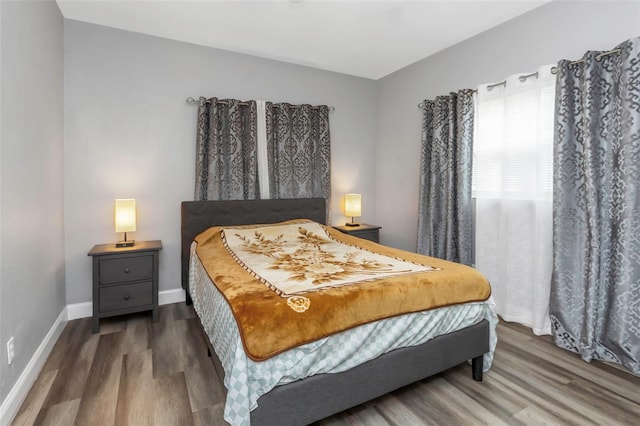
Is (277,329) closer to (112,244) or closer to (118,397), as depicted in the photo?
(118,397)

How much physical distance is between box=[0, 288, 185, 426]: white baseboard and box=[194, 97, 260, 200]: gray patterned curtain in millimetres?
1076

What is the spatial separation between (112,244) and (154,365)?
1411mm

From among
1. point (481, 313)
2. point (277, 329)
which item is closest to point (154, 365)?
point (277, 329)

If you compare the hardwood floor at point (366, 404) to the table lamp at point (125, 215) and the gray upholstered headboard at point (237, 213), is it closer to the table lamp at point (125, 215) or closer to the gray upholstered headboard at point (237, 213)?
the table lamp at point (125, 215)

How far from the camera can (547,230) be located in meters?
2.69

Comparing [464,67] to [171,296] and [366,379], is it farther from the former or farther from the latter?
[171,296]

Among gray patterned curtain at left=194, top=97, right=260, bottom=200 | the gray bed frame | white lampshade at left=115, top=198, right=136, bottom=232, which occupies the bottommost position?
the gray bed frame

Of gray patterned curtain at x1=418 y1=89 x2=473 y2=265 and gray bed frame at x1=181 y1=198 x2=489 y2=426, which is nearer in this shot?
gray bed frame at x1=181 y1=198 x2=489 y2=426

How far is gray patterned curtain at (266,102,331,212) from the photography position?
148 inches

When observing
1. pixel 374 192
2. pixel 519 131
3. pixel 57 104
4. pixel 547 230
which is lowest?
pixel 547 230

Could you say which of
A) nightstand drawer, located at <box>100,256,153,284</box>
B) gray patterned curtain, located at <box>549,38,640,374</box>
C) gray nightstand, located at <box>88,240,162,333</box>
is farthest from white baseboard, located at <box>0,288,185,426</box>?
gray patterned curtain, located at <box>549,38,640,374</box>

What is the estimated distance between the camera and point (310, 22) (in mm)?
2994

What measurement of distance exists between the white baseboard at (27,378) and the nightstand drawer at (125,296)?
362 millimetres

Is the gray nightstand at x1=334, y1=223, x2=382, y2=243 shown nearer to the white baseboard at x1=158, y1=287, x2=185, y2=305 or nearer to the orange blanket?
the orange blanket
